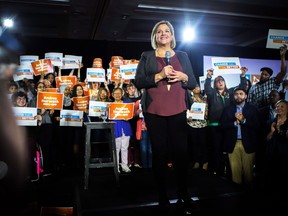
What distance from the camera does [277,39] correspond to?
4.96 meters

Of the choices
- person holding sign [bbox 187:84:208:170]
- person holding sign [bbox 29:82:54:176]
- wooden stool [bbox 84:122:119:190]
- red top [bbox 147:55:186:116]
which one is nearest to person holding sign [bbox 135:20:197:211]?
red top [bbox 147:55:186:116]

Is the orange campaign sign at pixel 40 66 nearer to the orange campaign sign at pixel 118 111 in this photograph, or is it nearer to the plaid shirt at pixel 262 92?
the orange campaign sign at pixel 118 111

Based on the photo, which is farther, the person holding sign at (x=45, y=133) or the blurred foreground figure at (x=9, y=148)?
the person holding sign at (x=45, y=133)

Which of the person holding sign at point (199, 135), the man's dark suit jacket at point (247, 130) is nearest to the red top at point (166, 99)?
the man's dark suit jacket at point (247, 130)

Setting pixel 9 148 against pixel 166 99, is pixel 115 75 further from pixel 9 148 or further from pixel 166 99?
pixel 9 148

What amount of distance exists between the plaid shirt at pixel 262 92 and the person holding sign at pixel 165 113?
398cm

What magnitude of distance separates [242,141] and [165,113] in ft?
7.13

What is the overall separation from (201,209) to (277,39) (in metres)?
4.02

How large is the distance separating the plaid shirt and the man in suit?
1820mm

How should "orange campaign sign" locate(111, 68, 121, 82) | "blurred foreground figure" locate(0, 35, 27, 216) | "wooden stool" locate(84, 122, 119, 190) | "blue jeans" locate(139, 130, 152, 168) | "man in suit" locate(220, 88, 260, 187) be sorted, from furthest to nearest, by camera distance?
"orange campaign sign" locate(111, 68, 121, 82)
"blue jeans" locate(139, 130, 152, 168)
"man in suit" locate(220, 88, 260, 187)
"wooden stool" locate(84, 122, 119, 190)
"blurred foreground figure" locate(0, 35, 27, 216)

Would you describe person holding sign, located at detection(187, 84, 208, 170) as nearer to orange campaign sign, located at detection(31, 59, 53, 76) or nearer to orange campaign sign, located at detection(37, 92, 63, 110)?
orange campaign sign, located at detection(37, 92, 63, 110)

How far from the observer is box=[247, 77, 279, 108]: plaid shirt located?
552cm

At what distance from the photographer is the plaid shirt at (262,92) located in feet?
18.1

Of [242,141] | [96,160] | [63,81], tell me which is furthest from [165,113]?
[63,81]
